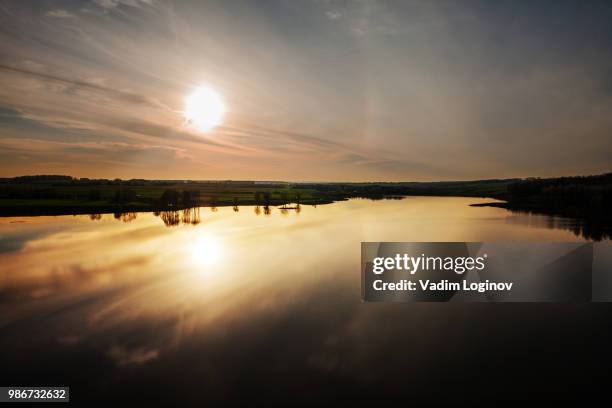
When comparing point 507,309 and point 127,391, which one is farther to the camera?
point 507,309

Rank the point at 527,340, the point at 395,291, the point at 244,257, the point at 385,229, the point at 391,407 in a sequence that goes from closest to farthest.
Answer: the point at 391,407 < the point at 527,340 < the point at 395,291 < the point at 244,257 < the point at 385,229

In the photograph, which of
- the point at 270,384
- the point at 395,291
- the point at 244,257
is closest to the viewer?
the point at 270,384

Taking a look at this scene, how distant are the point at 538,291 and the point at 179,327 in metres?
19.0

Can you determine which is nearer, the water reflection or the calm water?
the calm water

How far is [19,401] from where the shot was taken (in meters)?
9.62

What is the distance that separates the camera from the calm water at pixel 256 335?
412 inches

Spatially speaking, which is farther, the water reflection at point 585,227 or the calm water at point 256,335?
the water reflection at point 585,227

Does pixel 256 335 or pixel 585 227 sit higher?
pixel 585 227

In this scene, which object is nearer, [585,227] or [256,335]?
[256,335]

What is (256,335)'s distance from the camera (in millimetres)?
13492

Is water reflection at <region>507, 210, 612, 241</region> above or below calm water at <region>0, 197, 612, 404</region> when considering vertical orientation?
above

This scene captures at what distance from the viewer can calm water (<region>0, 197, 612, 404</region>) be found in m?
10.5

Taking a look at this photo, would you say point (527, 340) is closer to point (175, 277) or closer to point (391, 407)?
point (391, 407)

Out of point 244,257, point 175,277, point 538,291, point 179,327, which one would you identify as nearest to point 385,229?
point 244,257
